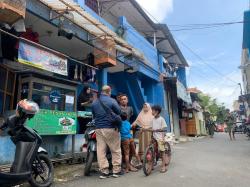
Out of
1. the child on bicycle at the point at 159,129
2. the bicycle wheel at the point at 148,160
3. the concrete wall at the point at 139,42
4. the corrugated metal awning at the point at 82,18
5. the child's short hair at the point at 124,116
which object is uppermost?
the concrete wall at the point at 139,42

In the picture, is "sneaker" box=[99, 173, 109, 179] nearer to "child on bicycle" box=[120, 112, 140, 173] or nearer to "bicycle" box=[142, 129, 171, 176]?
"child on bicycle" box=[120, 112, 140, 173]

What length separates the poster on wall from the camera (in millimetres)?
7071

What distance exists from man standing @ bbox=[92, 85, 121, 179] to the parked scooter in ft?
4.24

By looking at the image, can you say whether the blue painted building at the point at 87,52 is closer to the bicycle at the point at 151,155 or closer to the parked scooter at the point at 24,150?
the parked scooter at the point at 24,150

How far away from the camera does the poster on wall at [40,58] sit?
707cm

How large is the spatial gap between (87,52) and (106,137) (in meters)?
6.13

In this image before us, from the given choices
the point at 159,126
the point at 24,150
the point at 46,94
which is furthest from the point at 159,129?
the point at 24,150

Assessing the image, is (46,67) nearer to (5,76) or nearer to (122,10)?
(5,76)

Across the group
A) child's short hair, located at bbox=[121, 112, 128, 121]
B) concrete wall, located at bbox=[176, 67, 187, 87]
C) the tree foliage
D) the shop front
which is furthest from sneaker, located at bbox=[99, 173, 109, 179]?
the tree foliage

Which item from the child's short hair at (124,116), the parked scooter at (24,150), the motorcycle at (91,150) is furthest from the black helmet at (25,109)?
the child's short hair at (124,116)

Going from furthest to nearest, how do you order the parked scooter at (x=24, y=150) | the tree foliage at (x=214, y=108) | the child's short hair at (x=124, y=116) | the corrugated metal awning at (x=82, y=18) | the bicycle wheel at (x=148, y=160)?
the tree foliage at (x=214, y=108), the corrugated metal awning at (x=82, y=18), the child's short hair at (x=124, y=116), the bicycle wheel at (x=148, y=160), the parked scooter at (x=24, y=150)

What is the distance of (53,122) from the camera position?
7.39 metres

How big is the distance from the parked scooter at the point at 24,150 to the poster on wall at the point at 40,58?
2857 millimetres

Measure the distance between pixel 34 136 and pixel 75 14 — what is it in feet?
16.2
